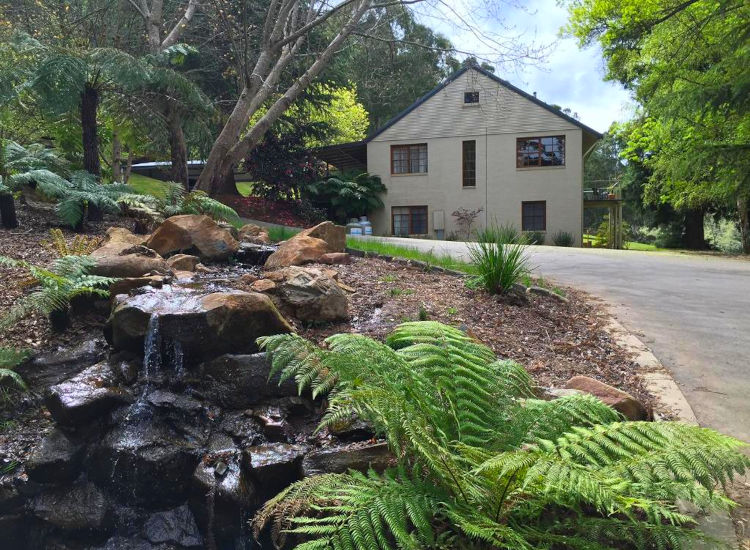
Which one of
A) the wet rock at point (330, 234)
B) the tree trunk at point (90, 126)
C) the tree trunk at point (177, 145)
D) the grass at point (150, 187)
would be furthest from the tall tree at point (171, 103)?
the wet rock at point (330, 234)

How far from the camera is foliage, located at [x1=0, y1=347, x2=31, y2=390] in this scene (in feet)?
11.7

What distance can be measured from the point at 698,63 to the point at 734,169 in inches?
134

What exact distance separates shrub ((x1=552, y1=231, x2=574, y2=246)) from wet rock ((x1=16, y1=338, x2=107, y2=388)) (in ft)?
67.6

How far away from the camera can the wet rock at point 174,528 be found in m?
2.98

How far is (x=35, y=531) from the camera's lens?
3.06 m

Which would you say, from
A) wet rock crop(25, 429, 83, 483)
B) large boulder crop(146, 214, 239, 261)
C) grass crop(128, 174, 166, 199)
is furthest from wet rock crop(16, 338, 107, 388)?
grass crop(128, 174, 166, 199)

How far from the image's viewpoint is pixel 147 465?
326cm

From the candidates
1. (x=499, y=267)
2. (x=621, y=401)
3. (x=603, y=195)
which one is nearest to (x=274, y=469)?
(x=621, y=401)

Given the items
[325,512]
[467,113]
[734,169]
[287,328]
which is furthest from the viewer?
[467,113]

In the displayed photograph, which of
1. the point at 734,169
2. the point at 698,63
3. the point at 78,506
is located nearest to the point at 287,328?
the point at 78,506

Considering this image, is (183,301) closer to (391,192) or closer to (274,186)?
(274,186)

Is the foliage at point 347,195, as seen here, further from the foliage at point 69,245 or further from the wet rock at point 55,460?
the wet rock at point 55,460

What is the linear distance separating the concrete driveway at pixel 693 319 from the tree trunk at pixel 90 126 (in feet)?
21.8

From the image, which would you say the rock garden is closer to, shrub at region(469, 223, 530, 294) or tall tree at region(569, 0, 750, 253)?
shrub at region(469, 223, 530, 294)
